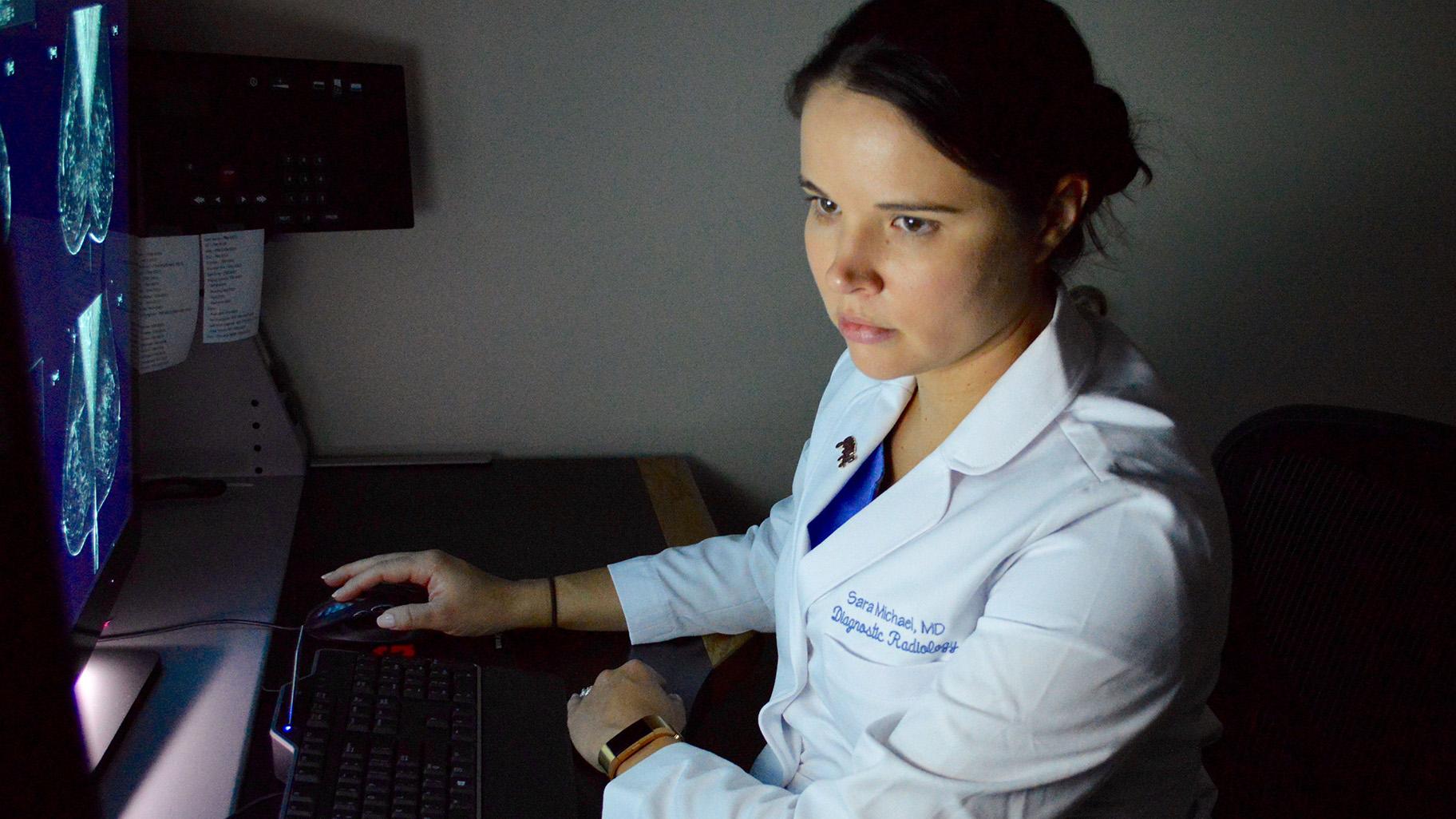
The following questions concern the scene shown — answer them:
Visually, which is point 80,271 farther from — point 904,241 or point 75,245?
point 904,241

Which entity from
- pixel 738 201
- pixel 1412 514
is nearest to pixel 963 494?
pixel 1412 514

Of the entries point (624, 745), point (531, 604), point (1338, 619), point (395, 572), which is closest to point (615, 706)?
point (624, 745)

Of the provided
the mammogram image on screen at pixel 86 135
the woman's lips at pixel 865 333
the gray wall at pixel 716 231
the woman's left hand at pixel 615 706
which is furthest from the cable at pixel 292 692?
the gray wall at pixel 716 231

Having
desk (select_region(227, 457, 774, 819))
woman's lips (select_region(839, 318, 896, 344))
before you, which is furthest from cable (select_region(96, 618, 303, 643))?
woman's lips (select_region(839, 318, 896, 344))

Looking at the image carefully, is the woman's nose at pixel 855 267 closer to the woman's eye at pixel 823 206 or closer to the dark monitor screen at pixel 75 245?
the woman's eye at pixel 823 206

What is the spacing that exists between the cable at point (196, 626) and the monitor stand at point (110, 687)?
1.0 inches

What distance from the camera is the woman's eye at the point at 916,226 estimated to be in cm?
87

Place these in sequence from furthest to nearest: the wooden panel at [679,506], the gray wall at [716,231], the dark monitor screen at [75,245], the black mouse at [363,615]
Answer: the gray wall at [716,231] → the wooden panel at [679,506] → the black mouse at [363,615] → the dark monitor screen at [75,245]

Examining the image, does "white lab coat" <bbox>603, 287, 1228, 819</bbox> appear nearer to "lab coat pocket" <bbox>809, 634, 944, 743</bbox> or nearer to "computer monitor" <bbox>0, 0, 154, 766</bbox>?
"lab coat pocket" <bbox>809, 634, 944, 743</bbox>

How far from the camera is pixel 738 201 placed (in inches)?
61.4

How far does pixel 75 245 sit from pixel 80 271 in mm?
25

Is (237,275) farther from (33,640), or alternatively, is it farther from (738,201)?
(33,640)

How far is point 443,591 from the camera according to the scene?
1.14 m

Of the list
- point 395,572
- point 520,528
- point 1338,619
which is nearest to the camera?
point 1338,619
